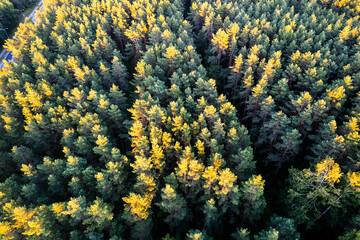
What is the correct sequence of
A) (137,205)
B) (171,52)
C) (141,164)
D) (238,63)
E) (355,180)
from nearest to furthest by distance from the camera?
1. (355,180)
2. (137,205)
3. (141,164)
4. (238,63)
5. (171,52)

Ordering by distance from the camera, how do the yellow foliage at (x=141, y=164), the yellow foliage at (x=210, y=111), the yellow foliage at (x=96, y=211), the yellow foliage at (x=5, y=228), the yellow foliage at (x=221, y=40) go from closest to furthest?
1. the yellow foliage at (x=96, y=211)
2. the yellow foliage at (x=5, y=228)
3. the yellow foliage at (x=141, y=164)
4. the yellow foliage at (x=210, y=111)
5. the yellow foliage at (x=221, y=40)

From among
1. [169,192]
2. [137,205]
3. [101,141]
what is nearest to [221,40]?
[101,141]

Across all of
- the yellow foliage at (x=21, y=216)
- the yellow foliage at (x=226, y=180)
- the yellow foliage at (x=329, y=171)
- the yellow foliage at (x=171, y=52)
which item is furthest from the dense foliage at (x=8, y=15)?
the yellow foliage at (x=329, y=171)

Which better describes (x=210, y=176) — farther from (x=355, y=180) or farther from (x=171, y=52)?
(x=171, y=52)

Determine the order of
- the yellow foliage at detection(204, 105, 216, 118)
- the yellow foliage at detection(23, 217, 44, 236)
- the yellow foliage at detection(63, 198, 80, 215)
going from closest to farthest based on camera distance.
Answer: the yellow foliage at detection(23, 217, 44, 236) < the yellow foliage at detection(63, 198, 80, 215) < the yellow foliage at detection(204, 105, 216, 118)

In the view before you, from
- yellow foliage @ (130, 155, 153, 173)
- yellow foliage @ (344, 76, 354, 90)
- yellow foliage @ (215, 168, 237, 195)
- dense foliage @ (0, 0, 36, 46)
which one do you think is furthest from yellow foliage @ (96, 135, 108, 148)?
Result: dense foliage @ (0, 0, 36, 46)

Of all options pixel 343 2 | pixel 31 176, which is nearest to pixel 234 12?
pixel 343 2

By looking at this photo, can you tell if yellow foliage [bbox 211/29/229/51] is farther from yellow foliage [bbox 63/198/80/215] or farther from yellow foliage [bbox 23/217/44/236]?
yellow foliage [bbox 23/217/44/236]

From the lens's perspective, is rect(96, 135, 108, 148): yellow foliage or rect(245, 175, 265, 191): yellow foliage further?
rect(96, 135, 108, 148): yellow foliage

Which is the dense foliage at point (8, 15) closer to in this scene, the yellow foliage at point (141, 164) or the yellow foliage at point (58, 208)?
the yellow foliage at point (58, 208)

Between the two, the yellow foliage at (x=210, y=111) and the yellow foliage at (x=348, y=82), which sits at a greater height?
the yellow foliage at (x=210, y=111)
